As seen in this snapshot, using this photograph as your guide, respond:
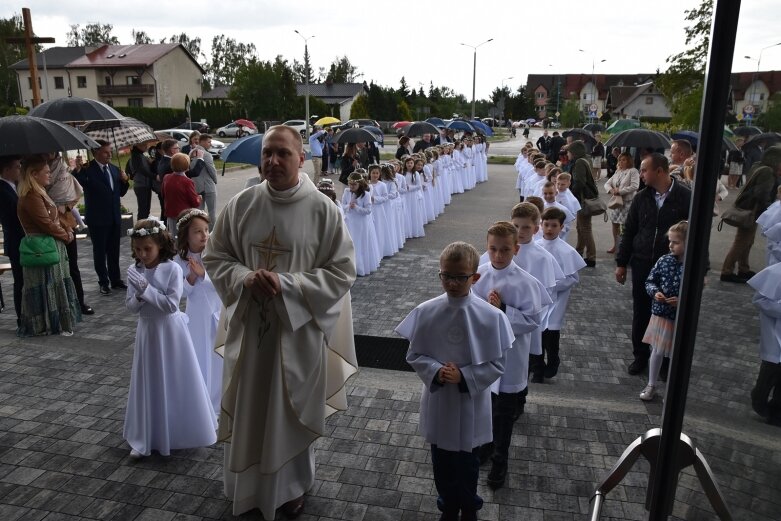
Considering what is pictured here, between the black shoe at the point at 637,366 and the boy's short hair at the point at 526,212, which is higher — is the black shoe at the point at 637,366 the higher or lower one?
the lower one

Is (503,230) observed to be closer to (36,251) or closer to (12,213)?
(36,251)

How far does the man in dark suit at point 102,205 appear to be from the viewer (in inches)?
341

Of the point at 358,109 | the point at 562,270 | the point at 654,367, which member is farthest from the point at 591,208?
the point at 358,109

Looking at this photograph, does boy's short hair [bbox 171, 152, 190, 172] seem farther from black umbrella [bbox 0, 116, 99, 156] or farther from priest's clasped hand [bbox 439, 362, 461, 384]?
priest's clasped hand [bbox 439, 362, 461, 384]

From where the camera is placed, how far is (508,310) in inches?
165

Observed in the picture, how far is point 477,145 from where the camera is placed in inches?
977

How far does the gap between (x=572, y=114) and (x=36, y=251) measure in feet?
189

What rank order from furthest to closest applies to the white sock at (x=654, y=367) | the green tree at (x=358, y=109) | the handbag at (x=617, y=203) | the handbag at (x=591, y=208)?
1. the green tree at (x=358, y=109)
2. the handbag at (x=591, y=208)
3. the handbag at (x=617, y=203)
4. the white sock at (x=654, y=367)

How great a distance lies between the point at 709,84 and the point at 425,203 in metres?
14.4

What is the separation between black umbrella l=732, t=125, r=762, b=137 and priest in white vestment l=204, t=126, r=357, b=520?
268 cm

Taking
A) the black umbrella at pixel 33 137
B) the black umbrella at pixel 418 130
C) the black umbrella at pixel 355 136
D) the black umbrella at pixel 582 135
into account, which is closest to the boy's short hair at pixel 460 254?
the black umbrella at pixel 33 137

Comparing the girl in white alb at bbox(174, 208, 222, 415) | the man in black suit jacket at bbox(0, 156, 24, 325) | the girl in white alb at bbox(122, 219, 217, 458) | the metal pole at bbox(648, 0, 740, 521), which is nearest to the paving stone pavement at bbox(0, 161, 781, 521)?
the girl in white alb at bbox(122, 219, 217, 458)

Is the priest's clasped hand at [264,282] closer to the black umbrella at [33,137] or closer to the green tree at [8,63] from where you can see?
the black umbrella at [33,137]

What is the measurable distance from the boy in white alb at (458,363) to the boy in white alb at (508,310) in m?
0.63
